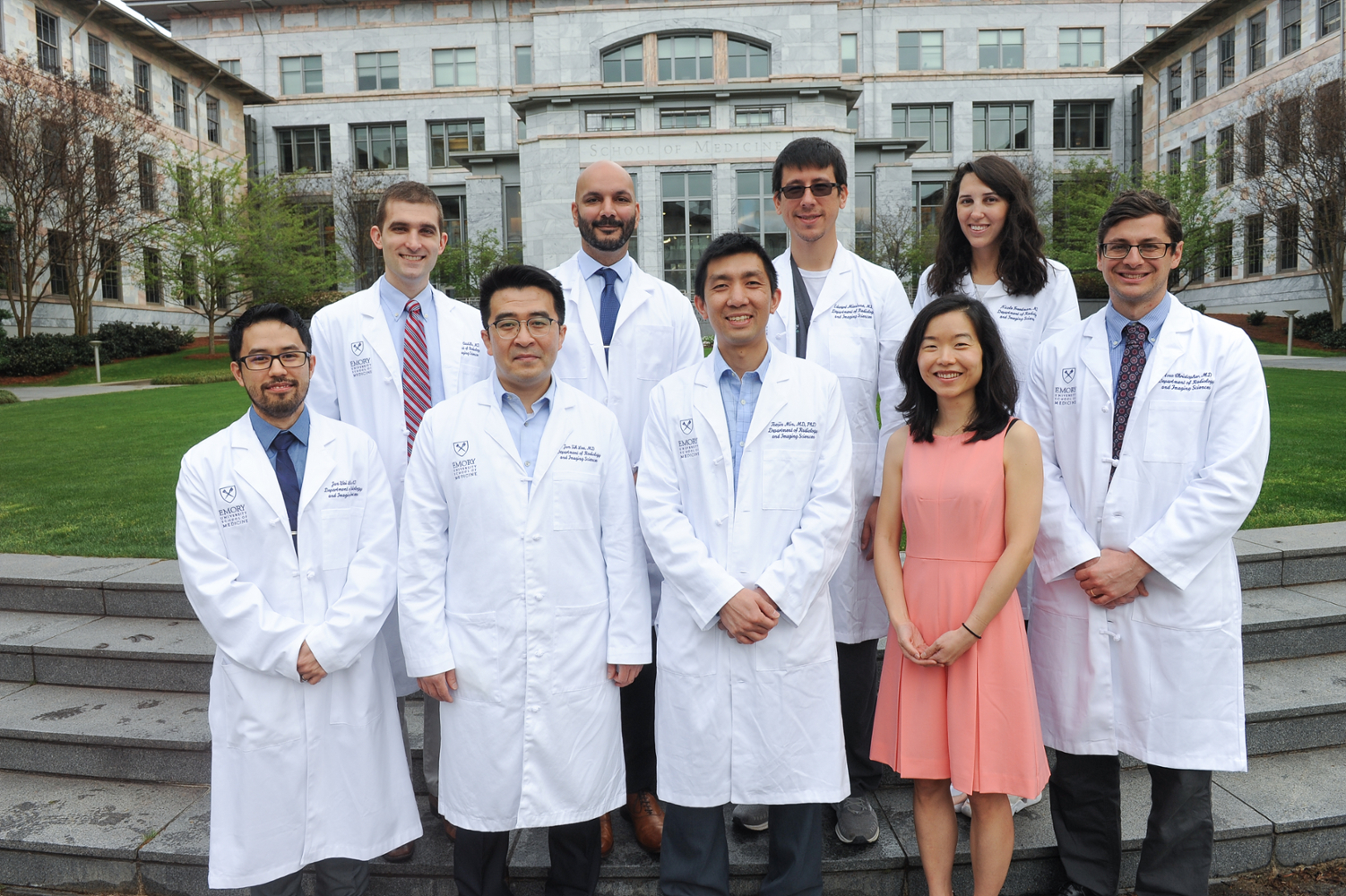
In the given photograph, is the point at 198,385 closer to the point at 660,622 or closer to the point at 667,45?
the point at 660,622

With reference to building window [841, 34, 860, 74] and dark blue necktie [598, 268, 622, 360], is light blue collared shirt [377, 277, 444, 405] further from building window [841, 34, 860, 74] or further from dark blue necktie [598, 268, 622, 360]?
building window [841, 34, 860, 74]

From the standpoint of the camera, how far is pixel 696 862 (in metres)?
2.96

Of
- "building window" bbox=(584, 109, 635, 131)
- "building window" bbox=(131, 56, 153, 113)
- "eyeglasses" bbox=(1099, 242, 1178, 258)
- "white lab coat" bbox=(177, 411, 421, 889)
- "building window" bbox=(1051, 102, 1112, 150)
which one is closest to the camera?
"white lab coat" bbox=(177, 411, 421, 889)

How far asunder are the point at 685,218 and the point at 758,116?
4.66 metres

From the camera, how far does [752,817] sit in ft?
11.7

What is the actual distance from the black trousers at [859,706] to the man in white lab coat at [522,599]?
1115 mm

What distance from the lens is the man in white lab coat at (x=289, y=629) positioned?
284 cm

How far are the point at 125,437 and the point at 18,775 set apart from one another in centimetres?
827

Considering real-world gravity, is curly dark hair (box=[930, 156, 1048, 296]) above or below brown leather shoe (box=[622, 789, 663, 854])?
above

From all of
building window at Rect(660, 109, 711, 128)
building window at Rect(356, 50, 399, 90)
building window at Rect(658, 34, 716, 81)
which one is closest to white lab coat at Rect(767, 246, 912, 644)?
building window at Rect(660, 109, 711, 128)

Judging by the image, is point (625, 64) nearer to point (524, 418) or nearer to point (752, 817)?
point (524, 418)

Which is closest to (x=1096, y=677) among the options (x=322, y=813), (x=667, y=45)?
(x=322, y=813)

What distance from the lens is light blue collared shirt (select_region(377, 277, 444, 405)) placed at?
3.70 meters

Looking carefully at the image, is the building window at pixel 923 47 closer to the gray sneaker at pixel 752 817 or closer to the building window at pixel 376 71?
the building window at pixel 376 71
